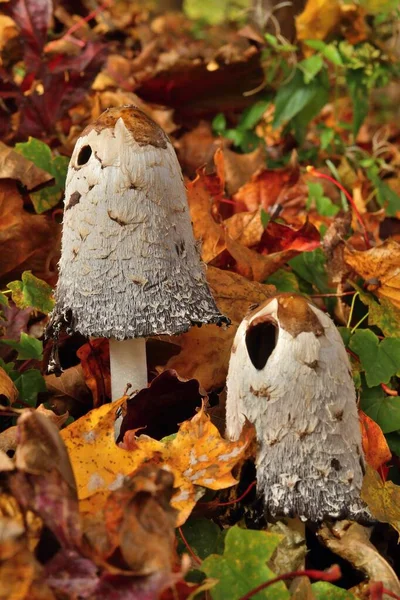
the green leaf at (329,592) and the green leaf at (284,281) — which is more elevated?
the green leaf at (329,592)

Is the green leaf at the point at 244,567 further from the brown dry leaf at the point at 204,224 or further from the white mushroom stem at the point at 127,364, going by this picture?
the brown dry leaf at the point at 204,224

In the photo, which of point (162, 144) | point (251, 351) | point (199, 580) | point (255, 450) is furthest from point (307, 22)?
point (199, 580)

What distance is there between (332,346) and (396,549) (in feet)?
2.08

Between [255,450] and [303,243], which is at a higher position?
[255,450]

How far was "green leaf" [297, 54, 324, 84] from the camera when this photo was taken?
352 centimetres

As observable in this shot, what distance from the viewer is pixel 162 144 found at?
5.85ft

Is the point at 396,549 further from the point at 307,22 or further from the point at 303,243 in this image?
the point at 307,22

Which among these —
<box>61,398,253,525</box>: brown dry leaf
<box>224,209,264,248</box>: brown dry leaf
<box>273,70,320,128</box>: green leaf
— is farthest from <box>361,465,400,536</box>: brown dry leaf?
<box>273,70,320,128</box>: green leaf

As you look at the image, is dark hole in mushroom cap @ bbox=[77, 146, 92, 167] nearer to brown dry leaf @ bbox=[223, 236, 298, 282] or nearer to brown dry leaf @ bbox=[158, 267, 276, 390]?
brown dry leaf @ bbox=[158, 267, 276, 390]

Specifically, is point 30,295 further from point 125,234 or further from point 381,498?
point 381,498

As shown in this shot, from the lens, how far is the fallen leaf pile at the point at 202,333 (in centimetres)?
118

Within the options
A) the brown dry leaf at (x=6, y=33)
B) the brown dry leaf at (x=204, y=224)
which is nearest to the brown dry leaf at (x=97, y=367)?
the brown dry leaf at (x=204, y=224)

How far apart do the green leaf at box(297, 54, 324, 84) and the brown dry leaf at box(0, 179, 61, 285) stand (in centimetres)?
161

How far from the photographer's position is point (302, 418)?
154 cm
